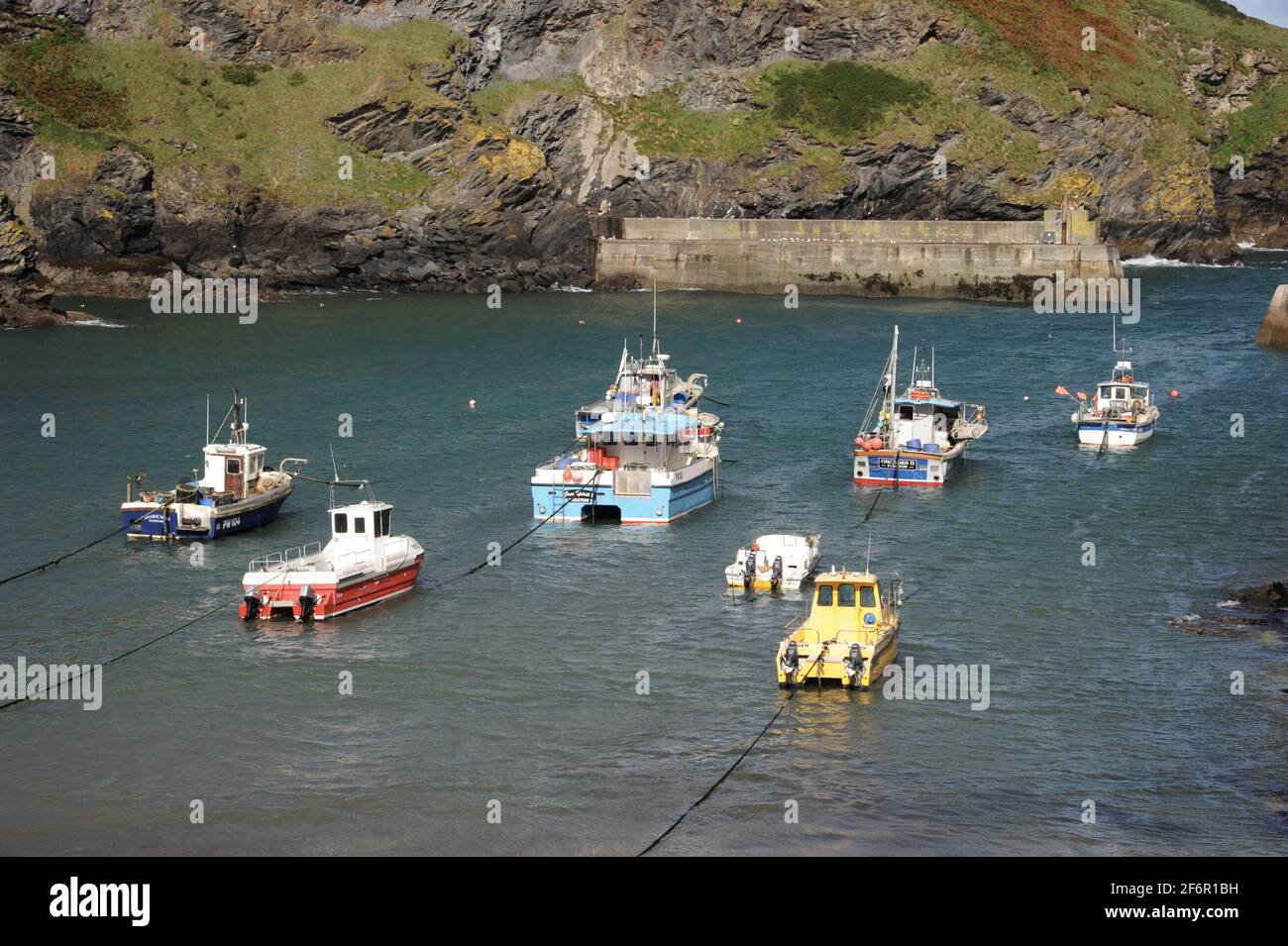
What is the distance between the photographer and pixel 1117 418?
6762 centimetres

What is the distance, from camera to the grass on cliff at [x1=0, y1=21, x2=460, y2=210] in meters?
132

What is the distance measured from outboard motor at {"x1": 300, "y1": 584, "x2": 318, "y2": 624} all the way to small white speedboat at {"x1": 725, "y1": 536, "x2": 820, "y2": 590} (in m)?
11.1

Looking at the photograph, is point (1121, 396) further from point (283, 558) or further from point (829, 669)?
point (829, 669)

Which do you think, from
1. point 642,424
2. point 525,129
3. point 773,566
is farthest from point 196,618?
point 525,129

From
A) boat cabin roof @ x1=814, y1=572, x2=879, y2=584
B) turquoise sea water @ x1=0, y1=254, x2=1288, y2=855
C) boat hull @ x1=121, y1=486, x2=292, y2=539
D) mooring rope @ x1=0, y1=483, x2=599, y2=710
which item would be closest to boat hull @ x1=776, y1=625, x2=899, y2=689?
turquoise sea water @ x1=0, y1=254, x2=1288, y2=855

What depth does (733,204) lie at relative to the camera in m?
149

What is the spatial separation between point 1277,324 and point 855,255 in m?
43.7

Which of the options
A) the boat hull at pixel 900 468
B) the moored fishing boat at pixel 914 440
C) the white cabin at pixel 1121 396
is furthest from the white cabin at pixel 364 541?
the white cabin at pixel 1121 396

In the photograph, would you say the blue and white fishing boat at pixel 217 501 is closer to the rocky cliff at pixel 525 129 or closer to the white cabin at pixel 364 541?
the white cabin at pixel 364 541

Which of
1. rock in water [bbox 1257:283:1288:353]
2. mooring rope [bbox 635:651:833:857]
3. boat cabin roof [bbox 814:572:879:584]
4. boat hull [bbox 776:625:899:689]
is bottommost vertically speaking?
mooring rope [bbox 635:651:833:857]

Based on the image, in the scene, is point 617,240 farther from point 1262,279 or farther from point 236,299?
point 1262,279

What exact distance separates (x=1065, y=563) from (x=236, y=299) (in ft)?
273

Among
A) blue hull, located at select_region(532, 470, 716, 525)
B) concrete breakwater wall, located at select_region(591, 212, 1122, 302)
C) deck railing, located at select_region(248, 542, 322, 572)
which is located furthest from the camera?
concrete breakwater wall, located at select_region(591, 212, 1122, 302)

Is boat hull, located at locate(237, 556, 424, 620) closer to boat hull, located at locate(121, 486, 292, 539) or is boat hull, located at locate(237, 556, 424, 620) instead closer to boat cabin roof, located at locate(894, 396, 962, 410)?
boat hull, located at locate(121, 486, 292, 539)
